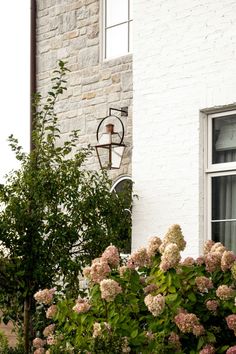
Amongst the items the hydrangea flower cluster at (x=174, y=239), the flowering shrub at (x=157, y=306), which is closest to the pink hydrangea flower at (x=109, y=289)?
the flowering shrub at (x=157, y=306)

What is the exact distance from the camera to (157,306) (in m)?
6.88

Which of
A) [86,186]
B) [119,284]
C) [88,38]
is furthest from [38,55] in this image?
[119,284]

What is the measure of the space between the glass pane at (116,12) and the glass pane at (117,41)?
90mm

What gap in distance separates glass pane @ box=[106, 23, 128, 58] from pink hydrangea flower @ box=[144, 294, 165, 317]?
5414mm

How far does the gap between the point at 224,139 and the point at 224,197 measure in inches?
21.8

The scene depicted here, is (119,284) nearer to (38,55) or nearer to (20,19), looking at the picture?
(38,55)

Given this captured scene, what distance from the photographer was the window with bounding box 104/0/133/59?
11750 millimetres

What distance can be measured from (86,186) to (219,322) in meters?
2.94

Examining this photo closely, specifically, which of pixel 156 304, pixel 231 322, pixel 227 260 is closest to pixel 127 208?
pixel 227 260

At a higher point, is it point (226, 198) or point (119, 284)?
point (226, 198)

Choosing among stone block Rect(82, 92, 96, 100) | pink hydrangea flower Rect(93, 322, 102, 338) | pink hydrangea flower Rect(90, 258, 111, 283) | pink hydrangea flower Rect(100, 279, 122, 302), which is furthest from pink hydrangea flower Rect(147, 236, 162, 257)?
stone block Rect(82, 92, 96, 100)

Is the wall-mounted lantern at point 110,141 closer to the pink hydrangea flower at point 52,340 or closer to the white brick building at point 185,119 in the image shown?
the white brick building at point 185,119

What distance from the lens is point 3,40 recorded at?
14312 mm

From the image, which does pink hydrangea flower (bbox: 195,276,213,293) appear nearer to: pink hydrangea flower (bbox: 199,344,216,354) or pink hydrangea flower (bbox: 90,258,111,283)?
pink hydrangea flower (bbox: 199,344,216,354)
